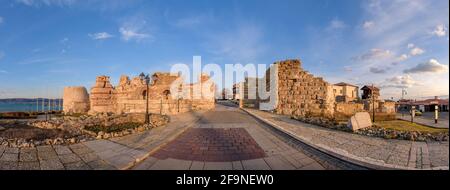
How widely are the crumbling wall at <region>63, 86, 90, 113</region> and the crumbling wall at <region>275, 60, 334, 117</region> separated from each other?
27.1 metres

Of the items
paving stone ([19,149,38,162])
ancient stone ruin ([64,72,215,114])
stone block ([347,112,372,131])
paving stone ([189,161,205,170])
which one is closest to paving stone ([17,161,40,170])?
paving stone ([19,149,38,162])

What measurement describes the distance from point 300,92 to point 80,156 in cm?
1427

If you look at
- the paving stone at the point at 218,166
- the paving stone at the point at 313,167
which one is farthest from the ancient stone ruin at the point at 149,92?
the paving stone at the point at 313,167

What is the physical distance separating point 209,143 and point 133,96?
75.9 feet

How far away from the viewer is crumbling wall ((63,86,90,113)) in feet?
87.1

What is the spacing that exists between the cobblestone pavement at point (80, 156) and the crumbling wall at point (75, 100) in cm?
2581

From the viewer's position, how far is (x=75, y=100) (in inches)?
1070

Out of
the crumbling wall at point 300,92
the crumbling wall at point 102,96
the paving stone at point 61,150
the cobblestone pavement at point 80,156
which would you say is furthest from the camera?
the crumbling wall at point 102,96

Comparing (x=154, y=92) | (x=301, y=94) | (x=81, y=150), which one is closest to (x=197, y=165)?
(x=81, y=150)

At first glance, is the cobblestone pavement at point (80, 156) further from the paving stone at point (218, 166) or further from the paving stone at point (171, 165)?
the paving stone at point (218, 166)

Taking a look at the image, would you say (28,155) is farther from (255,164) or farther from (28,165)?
(255,164)

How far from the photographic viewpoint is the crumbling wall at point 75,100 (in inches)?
1045
